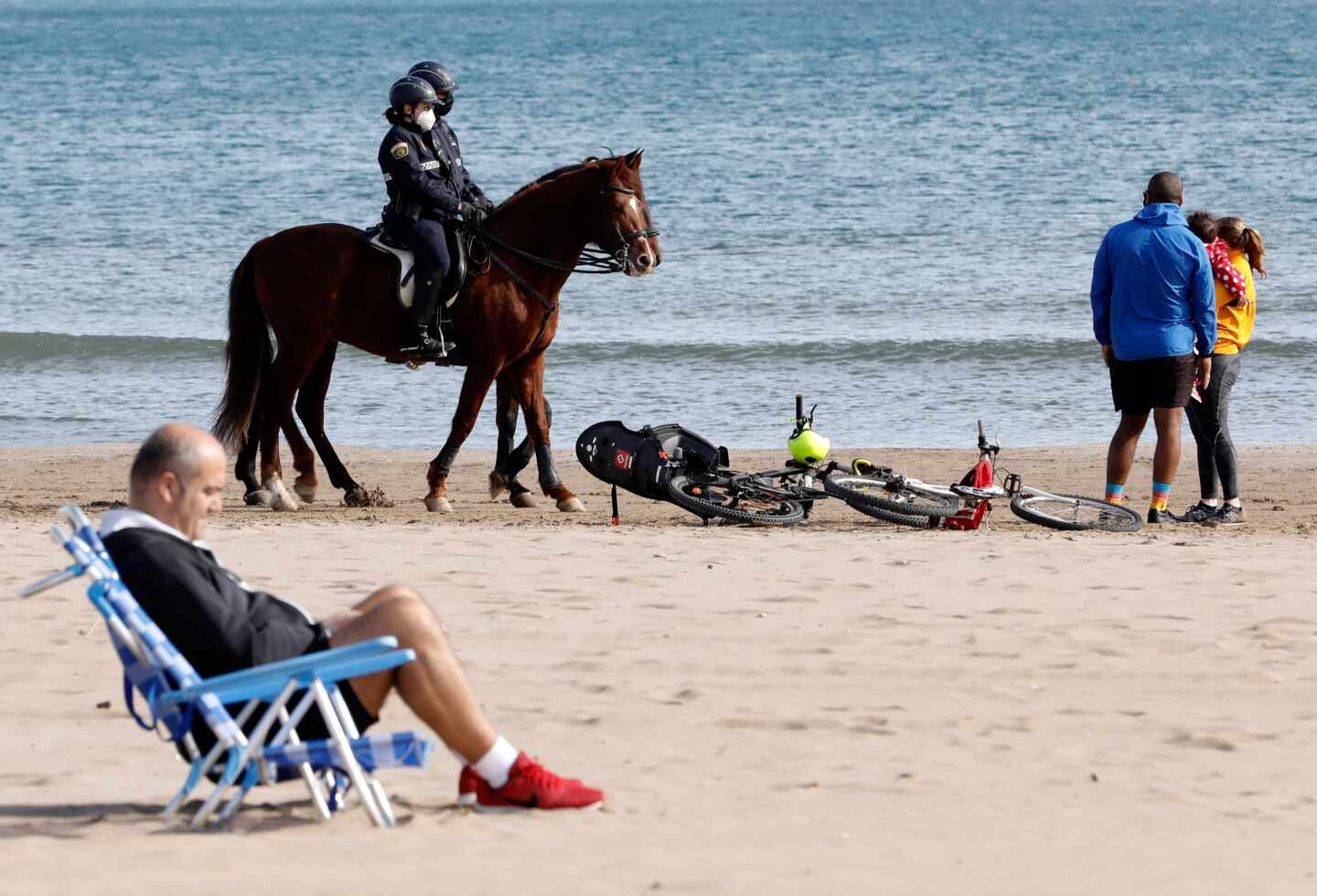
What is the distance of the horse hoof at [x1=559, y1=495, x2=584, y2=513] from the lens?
11359 millimetres

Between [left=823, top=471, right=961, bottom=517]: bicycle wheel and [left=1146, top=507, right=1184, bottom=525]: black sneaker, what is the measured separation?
113 centimetres

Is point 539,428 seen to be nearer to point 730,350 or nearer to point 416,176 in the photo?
point 416,176

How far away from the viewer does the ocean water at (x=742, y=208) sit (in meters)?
17.6

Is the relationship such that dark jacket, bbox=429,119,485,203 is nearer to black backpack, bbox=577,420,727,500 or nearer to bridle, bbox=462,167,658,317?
bridle, bbox=462,167,658,317

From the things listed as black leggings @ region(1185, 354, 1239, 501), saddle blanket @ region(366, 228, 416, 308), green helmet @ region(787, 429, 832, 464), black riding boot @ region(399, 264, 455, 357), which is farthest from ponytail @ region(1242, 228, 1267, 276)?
saddle blanket @ region(366, 228, 416, 308)

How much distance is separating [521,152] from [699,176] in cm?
664

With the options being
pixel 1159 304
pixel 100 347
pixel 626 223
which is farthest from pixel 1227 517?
pixel 100 347

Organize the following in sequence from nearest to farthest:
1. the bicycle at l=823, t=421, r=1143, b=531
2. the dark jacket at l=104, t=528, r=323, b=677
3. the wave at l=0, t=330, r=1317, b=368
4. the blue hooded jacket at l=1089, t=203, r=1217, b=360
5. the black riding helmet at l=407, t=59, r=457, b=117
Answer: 1. the dark jacket at l=104, t=528, r=323, b=677
2. the blue hooded jacket at l=1089, t=203, r=1217, b=360
3. the bicycle at l=823, t=421, r=1143, b=531
4. the black riding helmet at l=407, t=59, r=457, b=117
5. the wave at l=0, t=330, r=1317, b=368

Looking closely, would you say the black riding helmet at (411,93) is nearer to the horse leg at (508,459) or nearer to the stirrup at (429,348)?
the stirrup at (429,348)

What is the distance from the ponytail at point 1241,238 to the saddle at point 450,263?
4.22 metres

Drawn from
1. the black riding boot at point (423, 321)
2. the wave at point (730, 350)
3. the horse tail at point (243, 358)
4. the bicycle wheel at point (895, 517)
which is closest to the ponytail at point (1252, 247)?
the bicycle wheel at point (895, 517)

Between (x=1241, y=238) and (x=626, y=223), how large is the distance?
11.2ft

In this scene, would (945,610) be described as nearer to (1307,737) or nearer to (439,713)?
(1307,737)

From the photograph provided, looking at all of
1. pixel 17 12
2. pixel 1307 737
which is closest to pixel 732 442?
pixel 1307 737
